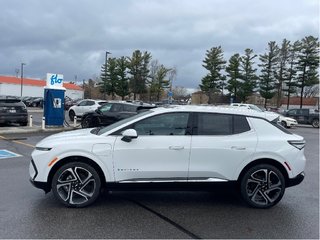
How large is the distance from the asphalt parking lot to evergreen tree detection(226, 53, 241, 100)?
50.3 m

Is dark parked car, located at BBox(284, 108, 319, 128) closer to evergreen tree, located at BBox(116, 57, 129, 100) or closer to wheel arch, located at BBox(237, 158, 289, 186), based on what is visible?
wheel arch, located at BBox(237, 158, 289, 186)

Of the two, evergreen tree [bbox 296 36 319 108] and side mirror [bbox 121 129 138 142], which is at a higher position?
evergreen tree [bbox 296 36 319 108]

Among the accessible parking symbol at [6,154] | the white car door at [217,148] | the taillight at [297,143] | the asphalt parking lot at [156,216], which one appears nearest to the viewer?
the asphalt parking lot at [156,216]

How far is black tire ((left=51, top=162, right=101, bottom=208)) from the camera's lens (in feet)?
16.2

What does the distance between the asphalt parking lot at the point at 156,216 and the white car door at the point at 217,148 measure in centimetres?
58

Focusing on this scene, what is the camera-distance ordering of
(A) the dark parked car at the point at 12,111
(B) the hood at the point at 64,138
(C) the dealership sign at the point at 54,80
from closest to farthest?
(B) the hood at the point at 64,138, (A) the dark parked car at the point at 12,111, (C) the dealership sign at the point at 54,80

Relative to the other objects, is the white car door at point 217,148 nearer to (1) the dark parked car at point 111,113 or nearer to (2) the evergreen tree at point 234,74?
(1) the dark parked car at point 111,113

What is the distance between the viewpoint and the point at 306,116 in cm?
2883

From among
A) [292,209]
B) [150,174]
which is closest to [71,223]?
[150,174]

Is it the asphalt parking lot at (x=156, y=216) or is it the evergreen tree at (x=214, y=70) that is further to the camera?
the evergreen tree at (x=214, y=70)

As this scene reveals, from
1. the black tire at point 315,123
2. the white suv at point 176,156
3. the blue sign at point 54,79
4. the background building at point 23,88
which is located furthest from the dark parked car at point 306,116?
the background building at point 23,88

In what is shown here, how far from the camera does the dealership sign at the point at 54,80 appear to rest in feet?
54.9

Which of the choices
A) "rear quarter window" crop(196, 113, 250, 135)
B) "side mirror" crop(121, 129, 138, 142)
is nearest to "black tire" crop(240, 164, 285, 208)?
"rear quarter window" crop(196, 113, 250, 135)

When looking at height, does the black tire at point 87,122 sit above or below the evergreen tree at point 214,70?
below
